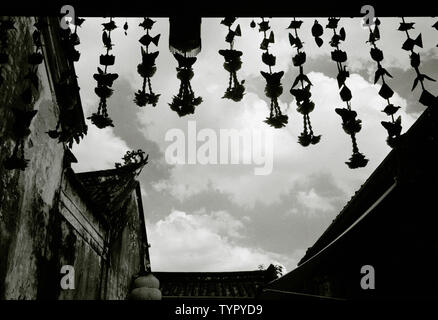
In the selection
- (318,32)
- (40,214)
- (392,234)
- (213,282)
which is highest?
(318,32)

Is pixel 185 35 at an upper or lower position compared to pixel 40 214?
upper

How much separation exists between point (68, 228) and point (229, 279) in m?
10.9

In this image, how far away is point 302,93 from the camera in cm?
220

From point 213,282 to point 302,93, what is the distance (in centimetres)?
1532

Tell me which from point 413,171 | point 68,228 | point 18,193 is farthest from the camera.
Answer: point 68,228

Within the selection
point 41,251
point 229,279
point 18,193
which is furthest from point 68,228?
point 229,279

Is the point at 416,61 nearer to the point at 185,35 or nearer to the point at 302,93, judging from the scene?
the point at 302,93

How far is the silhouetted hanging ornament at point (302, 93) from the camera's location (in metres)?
2.12

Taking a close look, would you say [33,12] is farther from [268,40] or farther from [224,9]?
[268,40]

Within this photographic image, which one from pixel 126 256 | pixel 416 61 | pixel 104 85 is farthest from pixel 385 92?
pixel 126 256

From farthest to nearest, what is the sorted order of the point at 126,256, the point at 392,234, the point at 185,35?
the point at 126,256 < the point at 392,234 < the point at 185,35

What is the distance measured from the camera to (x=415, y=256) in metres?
5.97


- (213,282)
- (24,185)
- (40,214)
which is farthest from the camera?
(213,282)
